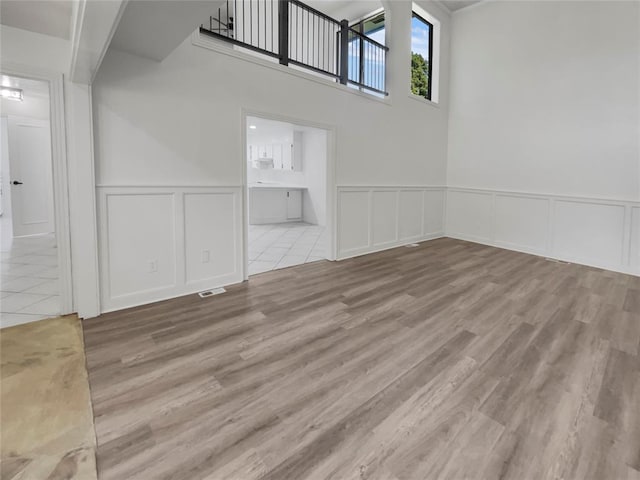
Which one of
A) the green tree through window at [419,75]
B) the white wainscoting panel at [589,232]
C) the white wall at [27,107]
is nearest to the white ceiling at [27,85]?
the white wall at [27,107]

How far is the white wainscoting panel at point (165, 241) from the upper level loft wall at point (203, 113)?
0.49 ft

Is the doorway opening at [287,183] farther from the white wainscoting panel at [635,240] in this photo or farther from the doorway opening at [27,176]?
the white wainscoting panel at [635,240]

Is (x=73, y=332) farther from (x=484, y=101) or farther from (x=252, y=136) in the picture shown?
(x=252, y=136)

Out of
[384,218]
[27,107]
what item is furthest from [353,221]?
[27,107]

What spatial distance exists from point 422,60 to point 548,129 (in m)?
2.57

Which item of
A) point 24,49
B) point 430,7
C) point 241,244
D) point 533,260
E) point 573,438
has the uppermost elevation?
point 430,7

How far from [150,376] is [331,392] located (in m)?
1.04

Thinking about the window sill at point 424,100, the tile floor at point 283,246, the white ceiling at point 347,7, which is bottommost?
the tile floor at point 283,246

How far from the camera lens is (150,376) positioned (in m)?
1.86

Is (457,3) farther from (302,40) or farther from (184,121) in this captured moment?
(184,121)

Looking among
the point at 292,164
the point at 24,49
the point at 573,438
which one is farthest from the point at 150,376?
the point at 292,164

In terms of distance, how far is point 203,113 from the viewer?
3094mm

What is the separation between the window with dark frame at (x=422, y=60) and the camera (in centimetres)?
584

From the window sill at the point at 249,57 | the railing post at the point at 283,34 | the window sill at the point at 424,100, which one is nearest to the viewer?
the window sill at the point at 249,57
